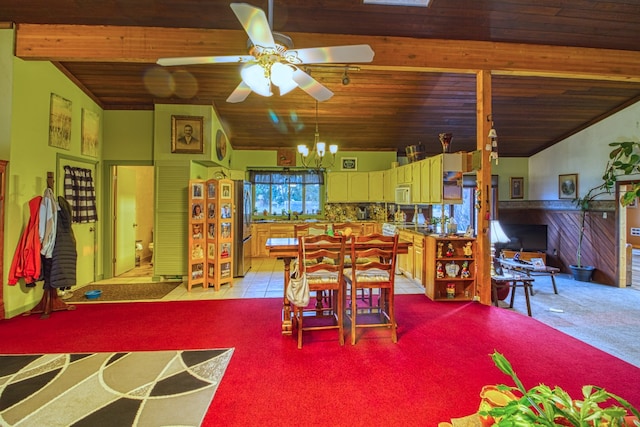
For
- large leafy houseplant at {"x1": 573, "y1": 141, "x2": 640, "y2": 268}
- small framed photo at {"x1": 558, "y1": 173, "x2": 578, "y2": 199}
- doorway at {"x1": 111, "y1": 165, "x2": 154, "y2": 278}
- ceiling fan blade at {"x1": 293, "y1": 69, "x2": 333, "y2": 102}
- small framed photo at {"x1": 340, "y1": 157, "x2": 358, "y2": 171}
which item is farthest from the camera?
small framed photo at {"x1": 340, "y1": 157, "x2": 358, "y2": 171}

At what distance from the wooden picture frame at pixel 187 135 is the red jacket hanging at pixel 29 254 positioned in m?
2.13

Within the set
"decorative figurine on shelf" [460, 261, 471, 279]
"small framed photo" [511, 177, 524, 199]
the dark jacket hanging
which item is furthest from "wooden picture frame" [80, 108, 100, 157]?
"small framed photo" [511, 177, 524, 199]

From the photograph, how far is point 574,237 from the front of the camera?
7043 mm

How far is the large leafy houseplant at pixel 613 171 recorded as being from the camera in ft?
17.9

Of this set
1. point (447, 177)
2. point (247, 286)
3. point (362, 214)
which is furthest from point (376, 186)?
point (247, 286)

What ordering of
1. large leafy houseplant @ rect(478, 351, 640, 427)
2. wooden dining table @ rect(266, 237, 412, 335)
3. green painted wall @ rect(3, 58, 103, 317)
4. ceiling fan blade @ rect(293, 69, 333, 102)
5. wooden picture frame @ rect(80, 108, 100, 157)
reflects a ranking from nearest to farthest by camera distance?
large leafy houseplant @ rect(478, 351, 640, 427), ceiling fan blade @ rect(293, 69, 333, 102), wooden dining table @ rect(266, 237, 412, 335), green painted wall @ rect(3, 58, 103, 317), wooden picture frame @ rect(80, 108, 100, 157)

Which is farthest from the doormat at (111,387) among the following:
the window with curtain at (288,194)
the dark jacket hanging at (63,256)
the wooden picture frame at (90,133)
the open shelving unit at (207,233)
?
the window with curtain at (288,194)

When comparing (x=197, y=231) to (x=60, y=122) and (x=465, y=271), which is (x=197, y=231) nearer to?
(x=60, y=122)

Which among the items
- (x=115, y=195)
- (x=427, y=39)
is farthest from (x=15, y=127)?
(x=427, y=39)

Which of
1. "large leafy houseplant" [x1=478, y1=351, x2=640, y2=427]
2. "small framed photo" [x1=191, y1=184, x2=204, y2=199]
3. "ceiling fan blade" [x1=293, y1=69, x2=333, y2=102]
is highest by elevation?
"ceiling fan blade" [x1=293, y1=69, x2=333, y2=102]

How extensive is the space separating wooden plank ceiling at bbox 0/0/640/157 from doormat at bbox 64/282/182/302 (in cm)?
297

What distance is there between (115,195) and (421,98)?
566 cm

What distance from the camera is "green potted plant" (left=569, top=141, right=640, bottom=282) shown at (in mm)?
5477

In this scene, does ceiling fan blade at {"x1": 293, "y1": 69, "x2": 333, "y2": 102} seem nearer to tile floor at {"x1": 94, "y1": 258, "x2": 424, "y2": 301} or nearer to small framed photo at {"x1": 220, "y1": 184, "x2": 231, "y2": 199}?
small framed photo at {"x1": 220, "y1": 184, "x2": 231, "y2": 199}
